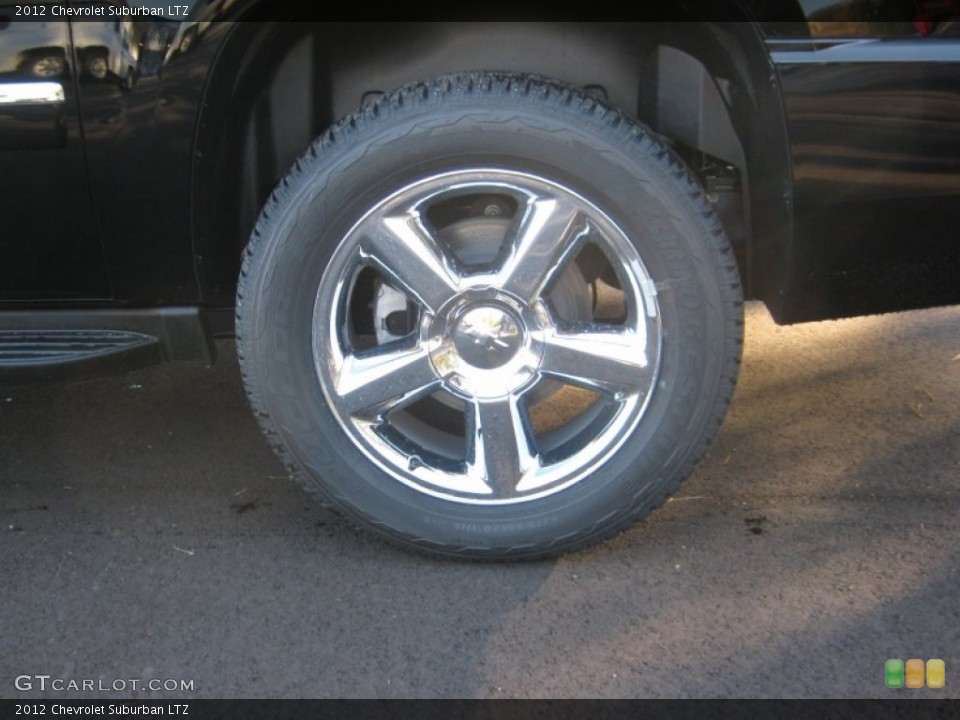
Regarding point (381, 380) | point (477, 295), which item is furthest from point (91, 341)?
point (477, 295)

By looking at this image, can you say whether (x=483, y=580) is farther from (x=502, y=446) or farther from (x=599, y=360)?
(x=599, y=360)

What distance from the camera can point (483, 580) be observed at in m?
2.56

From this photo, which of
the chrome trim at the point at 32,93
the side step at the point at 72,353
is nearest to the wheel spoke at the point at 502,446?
the side step at the point at 72,353

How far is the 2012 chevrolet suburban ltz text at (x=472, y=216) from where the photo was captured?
2303 millimetres

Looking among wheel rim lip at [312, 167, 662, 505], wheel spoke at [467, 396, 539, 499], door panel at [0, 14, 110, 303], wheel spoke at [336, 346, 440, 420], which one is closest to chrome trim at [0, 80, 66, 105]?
door panel at [0, 14, 110, 303]

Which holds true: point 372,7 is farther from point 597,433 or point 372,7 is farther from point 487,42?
point 597,433

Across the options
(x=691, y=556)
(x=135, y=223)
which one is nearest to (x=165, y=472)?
(x=135, y=223)

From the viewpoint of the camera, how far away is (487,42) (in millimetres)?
2572

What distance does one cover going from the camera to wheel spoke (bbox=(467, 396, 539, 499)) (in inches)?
101

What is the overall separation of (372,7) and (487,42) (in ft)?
0.93

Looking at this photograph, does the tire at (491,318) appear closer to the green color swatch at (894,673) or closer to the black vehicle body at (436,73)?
the black vehicle body at (436,73)

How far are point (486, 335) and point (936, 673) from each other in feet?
3.86

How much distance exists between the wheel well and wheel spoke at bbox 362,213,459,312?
386mm
